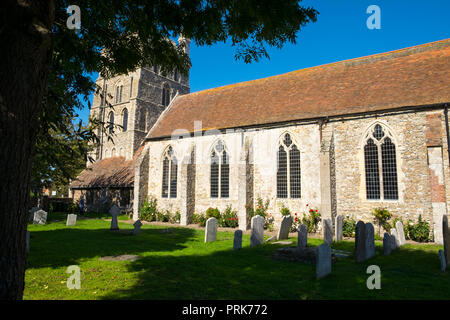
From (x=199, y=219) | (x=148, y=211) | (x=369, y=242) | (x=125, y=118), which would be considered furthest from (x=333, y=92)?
(x=125, y=118)

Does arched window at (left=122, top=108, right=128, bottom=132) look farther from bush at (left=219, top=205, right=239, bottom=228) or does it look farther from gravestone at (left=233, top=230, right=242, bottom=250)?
gravestone at (left=233, top=230, right=242, bottom=250)

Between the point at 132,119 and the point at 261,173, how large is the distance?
20823 mm

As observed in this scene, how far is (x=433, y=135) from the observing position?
12750 millimetres

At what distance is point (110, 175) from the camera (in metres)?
28.5

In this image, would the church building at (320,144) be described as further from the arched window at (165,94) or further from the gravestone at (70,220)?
the arched window at (165,94)

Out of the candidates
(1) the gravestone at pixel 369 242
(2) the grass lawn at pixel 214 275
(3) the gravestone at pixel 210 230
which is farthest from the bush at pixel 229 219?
(1) the gravestone at pixel 369 242

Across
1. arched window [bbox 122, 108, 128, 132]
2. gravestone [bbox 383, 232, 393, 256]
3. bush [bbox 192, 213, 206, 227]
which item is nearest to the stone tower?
arched window [bbox 122, 108, 128, 132]

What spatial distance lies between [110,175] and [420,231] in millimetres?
26101

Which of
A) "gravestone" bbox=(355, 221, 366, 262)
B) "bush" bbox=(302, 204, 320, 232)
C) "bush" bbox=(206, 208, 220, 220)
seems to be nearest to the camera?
"gravestone" bbox=(355, 221, 366, 262)

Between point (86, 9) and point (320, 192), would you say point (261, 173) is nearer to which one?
point (320, 192)

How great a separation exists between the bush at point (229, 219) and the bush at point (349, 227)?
6.34m

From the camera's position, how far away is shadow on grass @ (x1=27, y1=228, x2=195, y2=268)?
8.67 metres

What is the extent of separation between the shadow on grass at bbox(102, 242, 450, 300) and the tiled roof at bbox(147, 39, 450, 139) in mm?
8661
